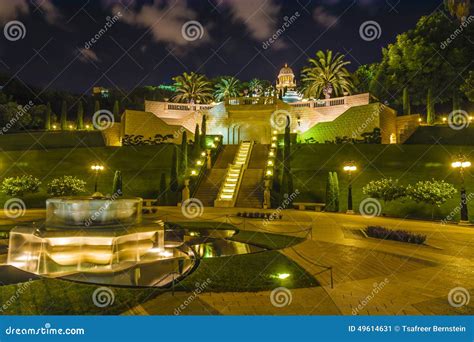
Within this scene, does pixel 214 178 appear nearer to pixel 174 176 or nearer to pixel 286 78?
pixel 174 176

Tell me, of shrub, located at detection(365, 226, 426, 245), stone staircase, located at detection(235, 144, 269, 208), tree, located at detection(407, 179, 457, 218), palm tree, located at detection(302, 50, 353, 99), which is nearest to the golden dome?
palm tree, located at detection(302, 50, 353, 99)

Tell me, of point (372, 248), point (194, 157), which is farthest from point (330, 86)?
point (372, 248)

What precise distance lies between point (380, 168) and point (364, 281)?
75.4 ft

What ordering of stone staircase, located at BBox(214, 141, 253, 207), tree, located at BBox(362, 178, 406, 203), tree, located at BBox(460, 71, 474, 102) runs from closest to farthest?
1. tree, located at BBox(362, 178, 406, 203)
2. stone staircase, located at BBox(214, 141, 253, 207)
3. tree, located at BBox(460, 71, 474, 102)

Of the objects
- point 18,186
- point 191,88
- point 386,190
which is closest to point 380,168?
point 386,190

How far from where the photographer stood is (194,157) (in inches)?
1284

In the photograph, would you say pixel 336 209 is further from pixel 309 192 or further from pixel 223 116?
pixel 223 116

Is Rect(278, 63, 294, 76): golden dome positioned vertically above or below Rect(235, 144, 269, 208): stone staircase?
above

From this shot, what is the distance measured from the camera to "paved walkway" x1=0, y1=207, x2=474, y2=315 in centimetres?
585

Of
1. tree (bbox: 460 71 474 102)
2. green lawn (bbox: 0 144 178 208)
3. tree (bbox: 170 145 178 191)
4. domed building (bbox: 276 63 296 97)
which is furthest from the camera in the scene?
domed building (bbox: 276 63 296 97)

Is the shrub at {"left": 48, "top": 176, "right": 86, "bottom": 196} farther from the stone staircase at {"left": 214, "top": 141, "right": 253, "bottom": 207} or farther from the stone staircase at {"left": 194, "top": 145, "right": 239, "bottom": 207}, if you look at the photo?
the stone staircase at {"left": 214, "top": 141, "right": 253, "bottom": 207}

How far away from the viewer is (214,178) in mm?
29297

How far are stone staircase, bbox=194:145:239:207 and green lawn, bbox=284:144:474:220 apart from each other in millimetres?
6211

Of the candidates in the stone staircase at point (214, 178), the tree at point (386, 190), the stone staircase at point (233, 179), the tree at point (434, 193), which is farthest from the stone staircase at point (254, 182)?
the tree at point (434, 193)
